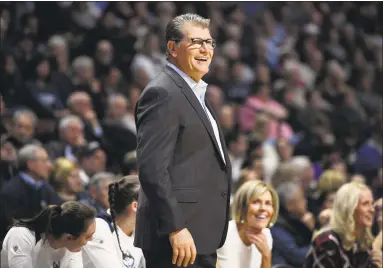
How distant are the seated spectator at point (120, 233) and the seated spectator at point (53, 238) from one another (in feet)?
0.37

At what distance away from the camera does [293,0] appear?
44.9 feet

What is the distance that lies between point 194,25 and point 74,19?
23.2ft

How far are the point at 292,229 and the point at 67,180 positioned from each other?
174 cm

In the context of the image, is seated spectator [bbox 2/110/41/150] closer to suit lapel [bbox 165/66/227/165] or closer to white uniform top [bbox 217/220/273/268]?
white uniform top [bbox 217/220/273/268]

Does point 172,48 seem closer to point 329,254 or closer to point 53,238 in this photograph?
point 53,238

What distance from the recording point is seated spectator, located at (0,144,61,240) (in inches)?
251

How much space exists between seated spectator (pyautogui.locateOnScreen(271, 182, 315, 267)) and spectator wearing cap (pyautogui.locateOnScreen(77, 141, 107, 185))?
158 centimetres

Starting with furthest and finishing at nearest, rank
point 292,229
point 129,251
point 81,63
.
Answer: point 81,63 < point 292,229 < point 129,251

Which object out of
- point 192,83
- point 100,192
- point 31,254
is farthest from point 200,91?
point 100,192

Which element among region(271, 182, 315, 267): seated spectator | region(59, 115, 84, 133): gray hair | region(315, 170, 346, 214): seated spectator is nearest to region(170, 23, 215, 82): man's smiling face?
region(271, 182, 315, 267): seated spectator

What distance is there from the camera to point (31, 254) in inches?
181

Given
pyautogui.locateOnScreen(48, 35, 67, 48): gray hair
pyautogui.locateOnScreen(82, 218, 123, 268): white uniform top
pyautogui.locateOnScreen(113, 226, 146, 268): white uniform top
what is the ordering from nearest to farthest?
pyautogui.locateOnScreen(82, 218, 123, 268): white uniform top < pyautogui.locateOnScreen(113, 226, 146, 268): white uniform top < pyautogui.locateOnScreen(48, 35, 67, 48): gray hair

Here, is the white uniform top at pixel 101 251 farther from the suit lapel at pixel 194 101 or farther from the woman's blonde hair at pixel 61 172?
the woman's blonde hair at pixel 61 172

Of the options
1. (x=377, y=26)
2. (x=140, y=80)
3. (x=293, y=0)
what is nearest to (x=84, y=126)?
(x=140, y=80)
